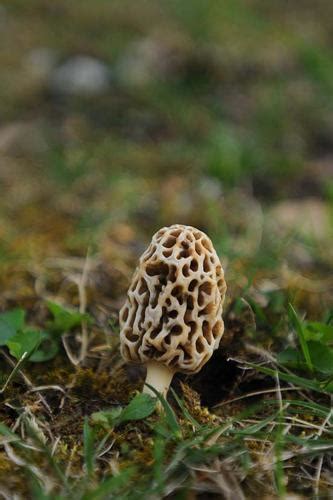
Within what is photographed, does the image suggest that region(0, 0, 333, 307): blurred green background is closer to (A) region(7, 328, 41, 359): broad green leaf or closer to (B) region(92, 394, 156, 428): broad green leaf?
(A) region(7, 328, 41, 359): broad green leaf

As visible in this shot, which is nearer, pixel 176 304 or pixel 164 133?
pixel 176 304

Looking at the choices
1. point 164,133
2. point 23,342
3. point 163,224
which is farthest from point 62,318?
point 164,133

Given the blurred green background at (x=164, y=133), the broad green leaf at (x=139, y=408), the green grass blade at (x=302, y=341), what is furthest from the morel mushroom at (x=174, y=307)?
the blurred green background at (x=164, y=133)

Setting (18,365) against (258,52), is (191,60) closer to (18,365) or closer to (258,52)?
(258,52)

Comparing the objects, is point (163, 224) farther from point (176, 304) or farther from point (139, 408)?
point (139, 408)

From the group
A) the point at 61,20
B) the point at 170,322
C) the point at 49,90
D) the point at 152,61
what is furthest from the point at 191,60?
the point at 170,322
